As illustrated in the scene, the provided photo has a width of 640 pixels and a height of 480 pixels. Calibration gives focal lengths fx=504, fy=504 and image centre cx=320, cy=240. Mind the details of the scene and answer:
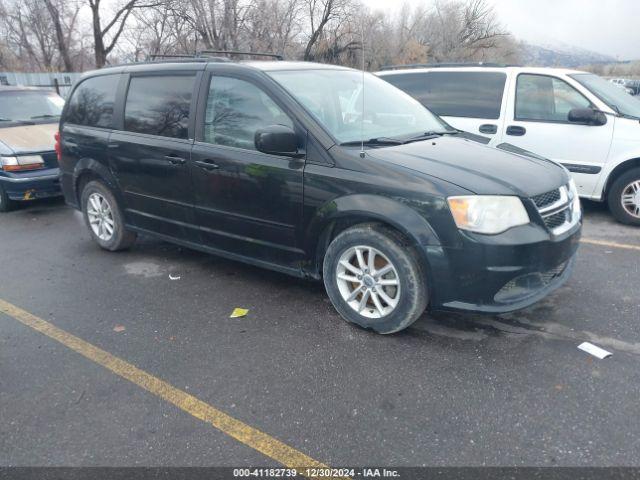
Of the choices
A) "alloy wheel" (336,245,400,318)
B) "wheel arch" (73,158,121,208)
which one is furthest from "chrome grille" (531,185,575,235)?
"wheel arch" (73,158,121,208)

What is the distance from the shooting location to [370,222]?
3.36 metres

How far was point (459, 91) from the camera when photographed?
22.0ft

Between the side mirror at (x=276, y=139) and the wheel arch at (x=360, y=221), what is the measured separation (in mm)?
481

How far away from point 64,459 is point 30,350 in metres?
1.28

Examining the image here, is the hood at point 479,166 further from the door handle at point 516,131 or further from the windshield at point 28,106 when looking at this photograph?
the windshield at point 28,106

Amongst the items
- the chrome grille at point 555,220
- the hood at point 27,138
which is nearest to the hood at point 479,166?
the chrome grille at point 555,220

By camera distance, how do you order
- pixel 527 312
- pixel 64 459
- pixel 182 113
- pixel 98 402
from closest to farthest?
pixel 64 459 < pixel 98 402 < pixel 527 312 < pixel 182 113

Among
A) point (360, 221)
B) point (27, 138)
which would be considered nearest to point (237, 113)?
point (360, 221)

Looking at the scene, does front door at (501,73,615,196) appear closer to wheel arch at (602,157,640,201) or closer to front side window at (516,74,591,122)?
front side window at (516,74,591,122)

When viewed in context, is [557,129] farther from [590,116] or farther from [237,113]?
[237,113]

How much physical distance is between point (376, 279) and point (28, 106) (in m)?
7.51

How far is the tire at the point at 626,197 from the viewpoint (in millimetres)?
5672

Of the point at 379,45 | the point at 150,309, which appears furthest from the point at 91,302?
the point at 379,45

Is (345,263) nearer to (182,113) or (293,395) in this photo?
(293,395)
